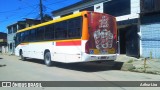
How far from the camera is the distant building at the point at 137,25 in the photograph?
22578 mm

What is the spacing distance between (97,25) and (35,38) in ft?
25.8

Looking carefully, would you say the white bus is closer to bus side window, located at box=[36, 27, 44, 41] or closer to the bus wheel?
the bus wheel

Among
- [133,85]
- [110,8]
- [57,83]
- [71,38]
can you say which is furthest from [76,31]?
[110,8]

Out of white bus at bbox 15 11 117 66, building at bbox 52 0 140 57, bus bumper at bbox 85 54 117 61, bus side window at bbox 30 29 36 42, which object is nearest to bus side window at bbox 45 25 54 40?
white bus at bbox 15 11 117 66

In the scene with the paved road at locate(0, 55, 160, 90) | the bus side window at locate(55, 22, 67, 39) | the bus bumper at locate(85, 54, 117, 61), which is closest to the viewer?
the paved road at locate(0, 55, 160, 90)

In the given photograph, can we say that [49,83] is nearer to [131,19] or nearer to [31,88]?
[31,88]

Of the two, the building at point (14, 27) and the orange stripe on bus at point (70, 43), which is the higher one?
the building at point (14, 27)

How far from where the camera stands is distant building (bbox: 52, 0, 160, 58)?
22578 mm

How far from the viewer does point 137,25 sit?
79.4 ft

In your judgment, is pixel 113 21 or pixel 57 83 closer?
pixel 57 83

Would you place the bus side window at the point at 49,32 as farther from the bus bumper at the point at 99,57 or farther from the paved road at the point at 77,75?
the bus bumper at the point at 99,57

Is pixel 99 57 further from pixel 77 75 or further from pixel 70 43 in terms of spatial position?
pixel 77 75

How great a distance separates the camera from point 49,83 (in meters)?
11.8

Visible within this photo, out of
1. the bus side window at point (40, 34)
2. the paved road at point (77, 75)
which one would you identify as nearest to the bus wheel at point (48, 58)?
the bus side window at point (40, 34)
